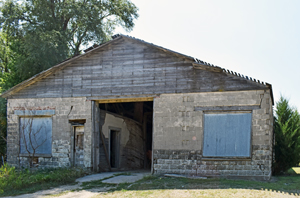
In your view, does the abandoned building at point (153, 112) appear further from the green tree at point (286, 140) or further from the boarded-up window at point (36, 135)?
the green tree at point (286, 140)

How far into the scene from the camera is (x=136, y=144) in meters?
19.4

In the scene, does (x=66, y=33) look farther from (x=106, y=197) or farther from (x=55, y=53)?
Answer: (x=106, y=197)

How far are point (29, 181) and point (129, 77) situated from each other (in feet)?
17.7

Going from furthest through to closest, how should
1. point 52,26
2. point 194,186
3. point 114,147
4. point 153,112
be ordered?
point 52,26
point 114,147
point 153,112
point 194,186

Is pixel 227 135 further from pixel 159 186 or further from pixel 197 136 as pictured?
pixel 159 186

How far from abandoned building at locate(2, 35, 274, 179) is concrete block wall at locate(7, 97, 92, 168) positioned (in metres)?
0.04

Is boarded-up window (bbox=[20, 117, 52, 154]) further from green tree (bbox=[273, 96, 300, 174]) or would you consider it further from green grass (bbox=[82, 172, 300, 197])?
green tree (bbox=[273, 96, 300, 174])

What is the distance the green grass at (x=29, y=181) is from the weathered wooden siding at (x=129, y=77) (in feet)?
11.4

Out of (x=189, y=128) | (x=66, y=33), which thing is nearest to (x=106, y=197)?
(x=189, y=128)

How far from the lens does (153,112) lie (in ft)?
43.3

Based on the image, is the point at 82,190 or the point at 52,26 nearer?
the point at 82,190

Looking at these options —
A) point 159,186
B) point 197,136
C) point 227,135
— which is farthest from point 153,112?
point 159,186

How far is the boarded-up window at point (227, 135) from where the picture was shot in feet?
39.6

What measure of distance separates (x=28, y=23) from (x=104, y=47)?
12.1m
